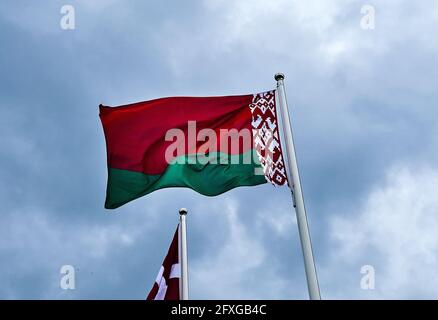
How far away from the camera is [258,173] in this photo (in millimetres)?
13039

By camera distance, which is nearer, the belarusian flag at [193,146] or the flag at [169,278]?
the belarusian flag at [193,146]

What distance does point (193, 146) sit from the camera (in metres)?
13.8

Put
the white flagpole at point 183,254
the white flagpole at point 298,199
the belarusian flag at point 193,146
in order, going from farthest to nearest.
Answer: the white flagpole at point 183,254
the belarusian flag at point 193,146
the white flagpole at point 298,199

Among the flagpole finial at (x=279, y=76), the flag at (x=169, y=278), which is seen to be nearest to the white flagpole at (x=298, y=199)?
the flagpole finial at (x=279, y=76)

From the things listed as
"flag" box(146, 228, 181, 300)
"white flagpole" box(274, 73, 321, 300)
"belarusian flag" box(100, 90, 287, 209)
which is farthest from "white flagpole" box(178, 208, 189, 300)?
"white flagpole" box(274, 73, 321, 300)

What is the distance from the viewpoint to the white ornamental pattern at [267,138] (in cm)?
1282

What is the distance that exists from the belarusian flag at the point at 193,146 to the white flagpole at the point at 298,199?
32 centimetres

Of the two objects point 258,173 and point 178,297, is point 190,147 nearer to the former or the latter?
point 258,173

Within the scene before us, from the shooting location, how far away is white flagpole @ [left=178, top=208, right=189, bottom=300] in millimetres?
16984

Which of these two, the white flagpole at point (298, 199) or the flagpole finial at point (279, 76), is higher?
the flagpole finial at point (279, 76)

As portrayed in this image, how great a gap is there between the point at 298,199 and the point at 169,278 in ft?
24.9

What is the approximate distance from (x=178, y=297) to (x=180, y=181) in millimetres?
6016

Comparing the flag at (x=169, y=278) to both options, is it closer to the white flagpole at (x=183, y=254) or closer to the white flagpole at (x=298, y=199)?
the white flagpole at (x=183, y=254)

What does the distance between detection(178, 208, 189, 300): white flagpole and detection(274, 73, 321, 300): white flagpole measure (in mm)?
5752
